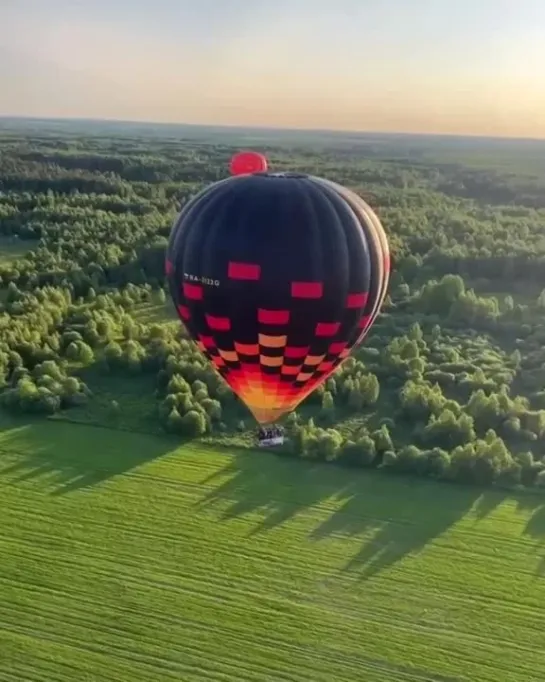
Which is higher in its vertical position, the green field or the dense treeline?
the dense treeline

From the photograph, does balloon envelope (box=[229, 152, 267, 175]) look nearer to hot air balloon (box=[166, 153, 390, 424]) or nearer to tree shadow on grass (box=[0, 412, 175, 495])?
hot air balloon (box=[166, 153, 390, 424])

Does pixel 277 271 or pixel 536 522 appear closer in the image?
pixel 277 271

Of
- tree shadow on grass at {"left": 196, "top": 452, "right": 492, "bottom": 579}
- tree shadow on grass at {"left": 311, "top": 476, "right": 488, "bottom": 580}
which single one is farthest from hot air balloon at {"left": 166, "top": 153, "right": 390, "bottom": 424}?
tree shadow on grass at {"left": 196, "top": 452, "right": 492, "bottom": 579}

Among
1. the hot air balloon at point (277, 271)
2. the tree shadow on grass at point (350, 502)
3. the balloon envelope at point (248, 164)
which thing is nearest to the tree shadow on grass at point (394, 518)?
the tree shadow on grass at point (350, 502)

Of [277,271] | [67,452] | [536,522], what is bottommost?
[67,452]

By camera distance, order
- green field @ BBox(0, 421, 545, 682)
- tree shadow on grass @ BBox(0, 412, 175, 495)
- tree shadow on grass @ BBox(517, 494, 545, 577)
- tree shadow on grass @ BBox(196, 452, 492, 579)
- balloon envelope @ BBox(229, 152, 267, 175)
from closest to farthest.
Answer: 1. balloon envelope @ BBox(229, 152, 267, 175)
2. green field @ BBox(0, 421, 545, 682)
3. tree shadow on grass @ BBox(517, 494, 545, 577)
4. tree shadow on grass @ BBox(196, 452, 492, 579)
5. tree shadow on grass @ BBox(0, 412, 175, 495)

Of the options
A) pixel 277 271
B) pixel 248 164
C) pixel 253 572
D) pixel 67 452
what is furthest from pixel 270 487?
pixel 277 271

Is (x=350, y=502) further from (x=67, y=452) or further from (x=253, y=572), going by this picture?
(x=67, y=452)
